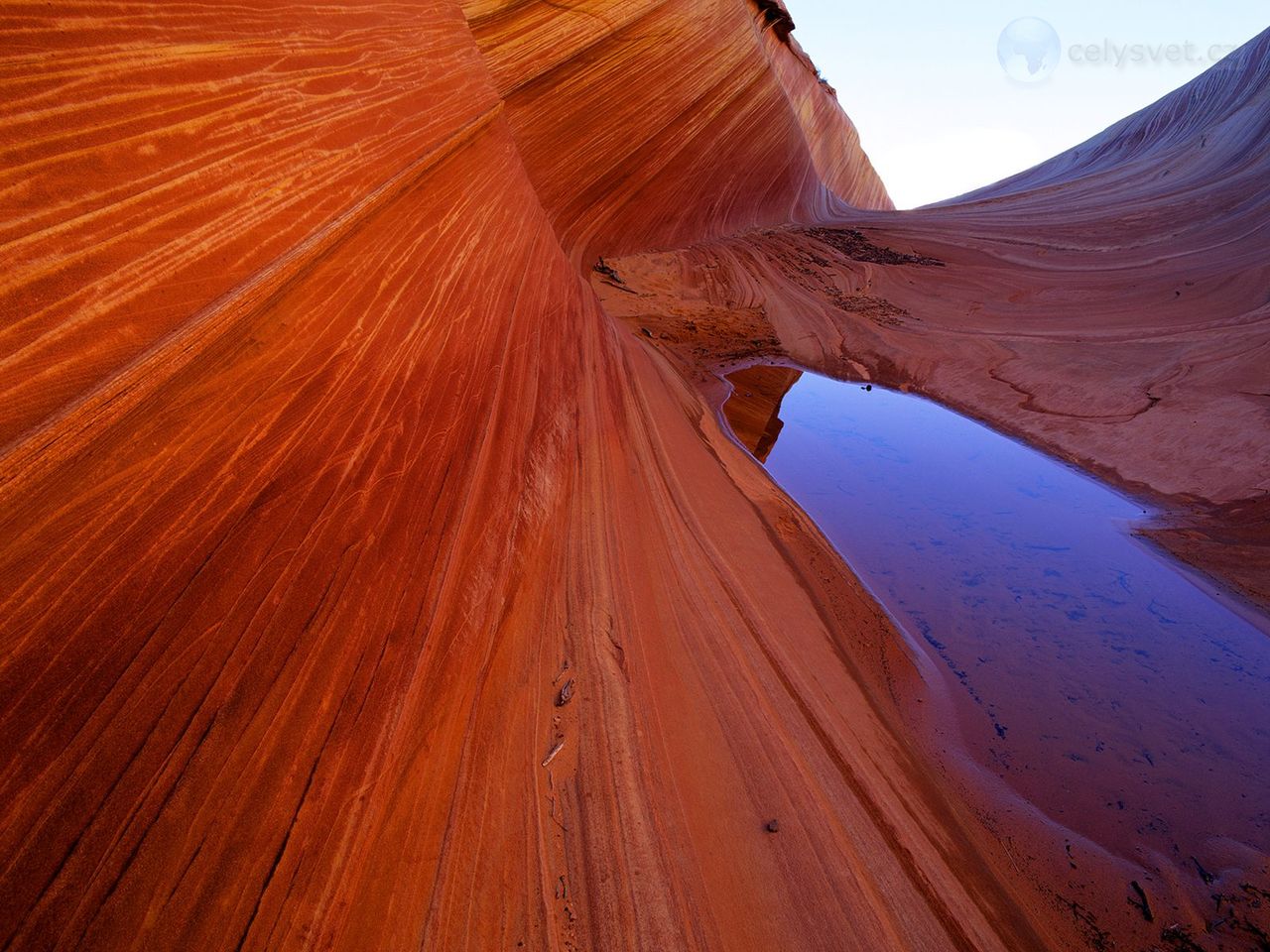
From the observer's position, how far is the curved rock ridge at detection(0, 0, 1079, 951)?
93cm

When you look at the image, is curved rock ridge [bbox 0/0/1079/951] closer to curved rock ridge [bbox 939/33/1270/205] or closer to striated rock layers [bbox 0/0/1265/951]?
striated rock layers [bbox 0/0/1265/951]

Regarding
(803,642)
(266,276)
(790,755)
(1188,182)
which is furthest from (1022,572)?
(1188,182)

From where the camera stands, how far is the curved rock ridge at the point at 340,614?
93cm

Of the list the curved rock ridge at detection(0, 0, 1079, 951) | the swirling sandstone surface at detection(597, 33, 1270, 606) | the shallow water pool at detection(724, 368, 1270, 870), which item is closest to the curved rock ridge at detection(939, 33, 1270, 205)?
the swirling sandstone surface at detection(597, 33, 1270, 606)

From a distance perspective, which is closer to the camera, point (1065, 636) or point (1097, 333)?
point (1065, 636)

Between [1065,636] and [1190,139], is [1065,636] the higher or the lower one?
the higher one

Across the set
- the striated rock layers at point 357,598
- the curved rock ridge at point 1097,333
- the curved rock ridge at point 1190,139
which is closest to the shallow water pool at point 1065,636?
the curved rock ridge at point 1097,333

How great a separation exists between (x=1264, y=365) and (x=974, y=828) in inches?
224

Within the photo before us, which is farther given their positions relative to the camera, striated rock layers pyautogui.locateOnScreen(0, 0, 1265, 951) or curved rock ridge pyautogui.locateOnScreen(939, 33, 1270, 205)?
curved rock ridge pyautogui.locateOnScreen(939, 33, 1270, 205)

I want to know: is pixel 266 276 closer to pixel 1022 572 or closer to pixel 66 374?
pixel 66 374

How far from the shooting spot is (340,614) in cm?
130

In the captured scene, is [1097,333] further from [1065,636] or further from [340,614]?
[340,614]

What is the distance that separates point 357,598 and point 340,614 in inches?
2.2

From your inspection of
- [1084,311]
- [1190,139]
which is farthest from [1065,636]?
[1190,139]
